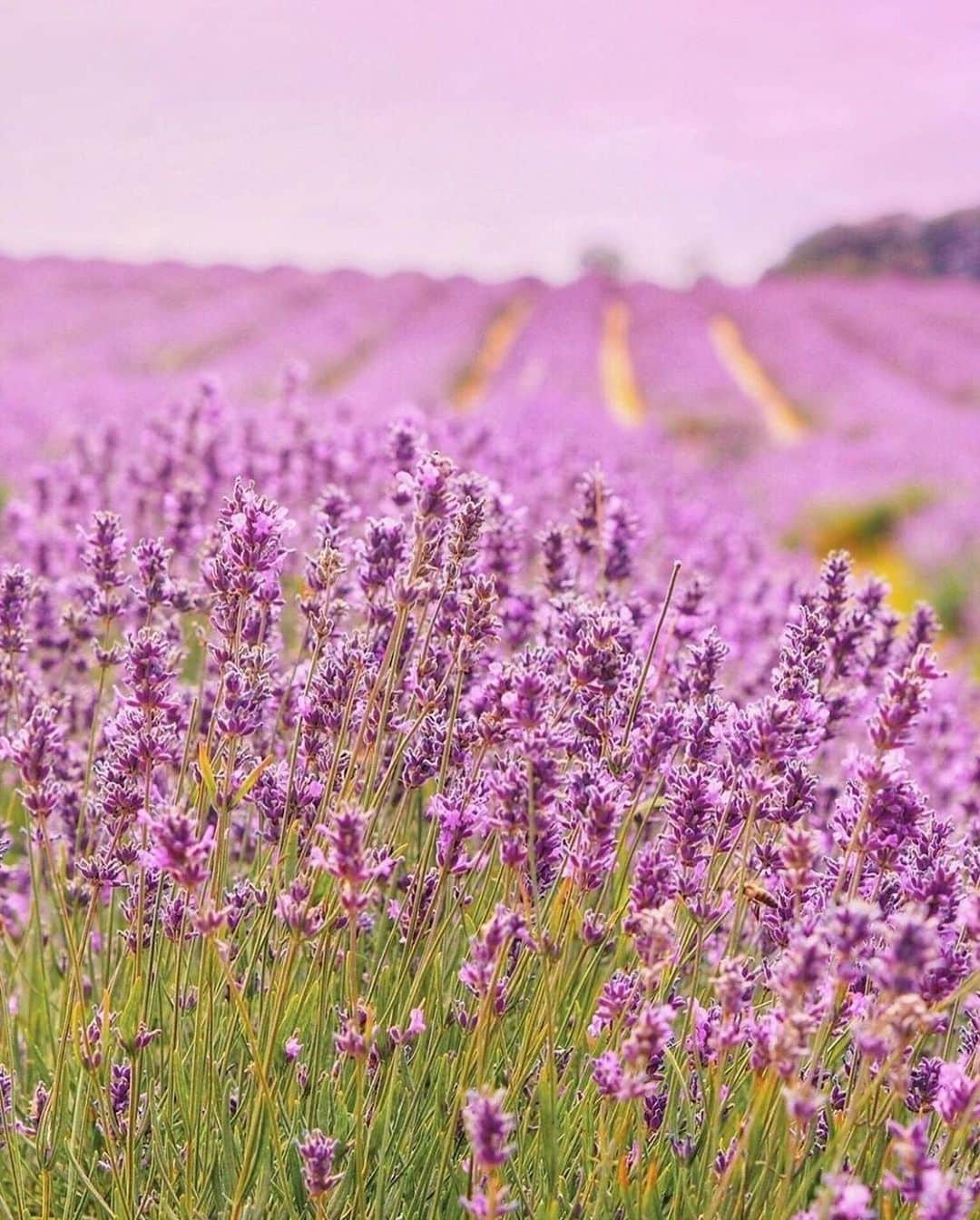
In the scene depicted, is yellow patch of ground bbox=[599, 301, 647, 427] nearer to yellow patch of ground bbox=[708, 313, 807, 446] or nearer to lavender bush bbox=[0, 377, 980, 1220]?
yellow patch of ground bbox=[708, 313, 807, 446]

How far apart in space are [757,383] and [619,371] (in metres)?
2.89

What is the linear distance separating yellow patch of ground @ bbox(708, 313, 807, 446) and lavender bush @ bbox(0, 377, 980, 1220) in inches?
670

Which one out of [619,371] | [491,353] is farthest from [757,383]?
[491,353]

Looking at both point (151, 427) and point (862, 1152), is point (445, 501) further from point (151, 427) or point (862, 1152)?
point (151, 427)

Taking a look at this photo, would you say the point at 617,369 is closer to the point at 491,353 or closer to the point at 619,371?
the point at 619,371

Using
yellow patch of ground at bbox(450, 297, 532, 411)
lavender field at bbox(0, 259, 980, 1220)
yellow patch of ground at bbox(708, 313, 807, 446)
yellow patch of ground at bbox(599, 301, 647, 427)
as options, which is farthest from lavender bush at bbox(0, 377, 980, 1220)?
yellow patch of ground at bbox(708, 313, 807, 446)

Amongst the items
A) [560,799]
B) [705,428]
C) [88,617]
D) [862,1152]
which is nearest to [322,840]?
[560,799]

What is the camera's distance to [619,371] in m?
27.9

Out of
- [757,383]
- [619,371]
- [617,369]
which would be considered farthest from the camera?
[617,369]

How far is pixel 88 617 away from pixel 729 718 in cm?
153

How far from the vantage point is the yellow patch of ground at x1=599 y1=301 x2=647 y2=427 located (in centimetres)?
2234

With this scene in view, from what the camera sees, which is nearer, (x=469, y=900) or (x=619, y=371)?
(x=469, y=900)

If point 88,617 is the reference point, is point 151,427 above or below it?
above

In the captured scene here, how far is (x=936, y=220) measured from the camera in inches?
2650
